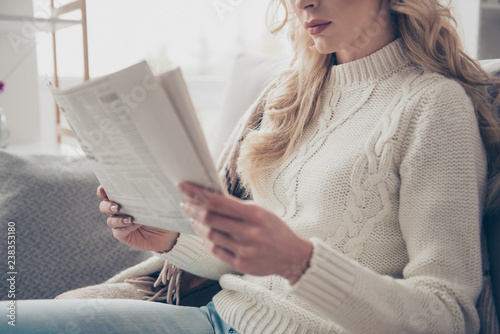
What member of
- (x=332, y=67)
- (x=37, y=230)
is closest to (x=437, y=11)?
(x=332, y=67)

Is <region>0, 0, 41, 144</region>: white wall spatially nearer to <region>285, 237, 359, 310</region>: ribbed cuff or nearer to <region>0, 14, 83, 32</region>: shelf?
<region>0, 14, 83, 32</region>: shelf

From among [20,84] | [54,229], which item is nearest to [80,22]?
[20,84]

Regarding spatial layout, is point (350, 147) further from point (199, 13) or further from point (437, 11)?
point (199, 13)

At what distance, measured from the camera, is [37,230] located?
1.08 metres

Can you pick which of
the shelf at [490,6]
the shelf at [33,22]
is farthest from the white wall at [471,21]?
the shelf at [33,22]

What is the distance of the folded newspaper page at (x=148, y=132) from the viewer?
52cm

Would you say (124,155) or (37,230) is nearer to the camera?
(124,155)

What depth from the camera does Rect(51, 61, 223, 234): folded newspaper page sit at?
0.52 metres

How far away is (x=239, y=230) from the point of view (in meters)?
0.53

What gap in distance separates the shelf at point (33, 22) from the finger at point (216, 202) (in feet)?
4.61

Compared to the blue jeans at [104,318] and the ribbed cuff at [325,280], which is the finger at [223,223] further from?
the blue jeans at [104,318]

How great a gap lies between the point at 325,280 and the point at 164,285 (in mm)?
514

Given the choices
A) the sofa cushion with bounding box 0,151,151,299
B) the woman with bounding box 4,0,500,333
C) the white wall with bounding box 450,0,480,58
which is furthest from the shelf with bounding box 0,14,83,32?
the white wall with bounding box 450,0,480,58

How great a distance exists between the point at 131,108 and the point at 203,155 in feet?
0.34
